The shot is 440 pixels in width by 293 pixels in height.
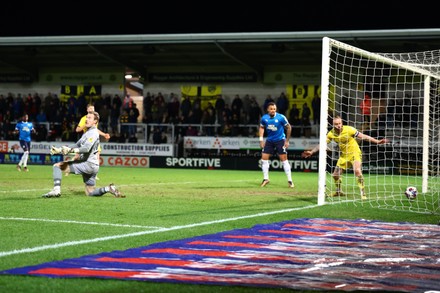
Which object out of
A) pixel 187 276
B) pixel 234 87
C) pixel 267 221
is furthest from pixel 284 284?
pixel 234 87

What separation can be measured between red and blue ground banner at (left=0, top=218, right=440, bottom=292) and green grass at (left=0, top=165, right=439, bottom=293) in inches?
11.8

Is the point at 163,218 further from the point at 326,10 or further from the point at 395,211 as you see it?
the point at 326,10

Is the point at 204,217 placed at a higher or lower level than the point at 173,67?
lower

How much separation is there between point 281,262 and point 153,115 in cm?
3215

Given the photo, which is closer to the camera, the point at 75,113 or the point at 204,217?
the point at 204,217

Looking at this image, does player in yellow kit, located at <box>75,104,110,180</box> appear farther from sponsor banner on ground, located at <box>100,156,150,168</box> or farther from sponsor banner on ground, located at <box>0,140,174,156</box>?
sponsor banner on ground, located at <box>0,140,174,156</box>

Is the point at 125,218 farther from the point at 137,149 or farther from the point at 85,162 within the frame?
the point at 137,149

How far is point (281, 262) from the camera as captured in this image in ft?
21.1

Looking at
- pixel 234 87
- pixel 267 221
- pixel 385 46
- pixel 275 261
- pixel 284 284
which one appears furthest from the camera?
pixel 234 87

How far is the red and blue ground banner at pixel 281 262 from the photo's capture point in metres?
5.52

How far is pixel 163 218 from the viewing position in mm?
10133

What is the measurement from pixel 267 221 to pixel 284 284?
475 cm

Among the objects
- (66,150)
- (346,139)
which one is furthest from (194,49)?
(66,150)

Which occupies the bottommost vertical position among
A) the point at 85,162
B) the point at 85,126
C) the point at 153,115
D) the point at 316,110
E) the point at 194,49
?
the point at 85,162
